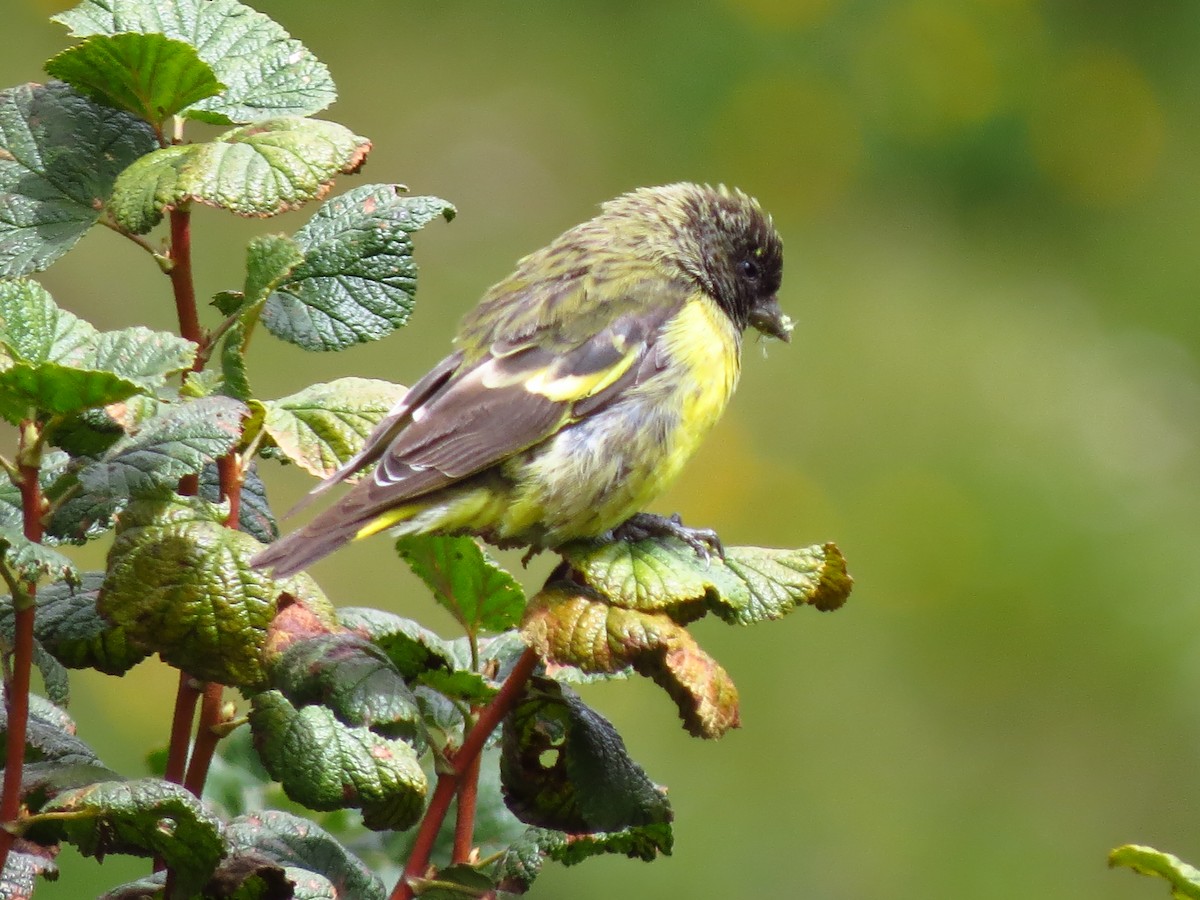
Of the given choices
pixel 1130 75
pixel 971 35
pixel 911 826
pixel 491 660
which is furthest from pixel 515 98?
pixel 491 660

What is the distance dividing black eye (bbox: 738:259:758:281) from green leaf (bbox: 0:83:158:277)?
4.60ft

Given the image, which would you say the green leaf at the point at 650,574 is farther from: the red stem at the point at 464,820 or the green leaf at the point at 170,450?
the green leaf at the point at 170,450

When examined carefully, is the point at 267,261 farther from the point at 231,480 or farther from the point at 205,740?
the point at 205,740

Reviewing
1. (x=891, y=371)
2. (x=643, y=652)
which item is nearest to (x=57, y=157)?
(x=643, y=652)

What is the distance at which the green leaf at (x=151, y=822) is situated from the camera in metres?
1.46

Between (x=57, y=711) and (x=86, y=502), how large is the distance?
31 centimetres

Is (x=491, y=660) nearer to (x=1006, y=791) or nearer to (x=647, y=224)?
(x=647, y=224)

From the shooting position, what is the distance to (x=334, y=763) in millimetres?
1600

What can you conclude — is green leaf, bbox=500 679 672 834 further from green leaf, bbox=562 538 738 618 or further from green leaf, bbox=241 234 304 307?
green leaf, bbox=241 234 304 307

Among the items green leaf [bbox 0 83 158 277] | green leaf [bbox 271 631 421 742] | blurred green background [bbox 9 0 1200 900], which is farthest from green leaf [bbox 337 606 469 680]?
blurred green background [bbox 9 0 1200 900]

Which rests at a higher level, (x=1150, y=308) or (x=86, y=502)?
(x=1150, y=308)

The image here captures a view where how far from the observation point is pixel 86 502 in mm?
1613

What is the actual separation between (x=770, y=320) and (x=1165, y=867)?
1.82 m

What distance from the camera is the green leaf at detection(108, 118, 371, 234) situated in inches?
62.9
